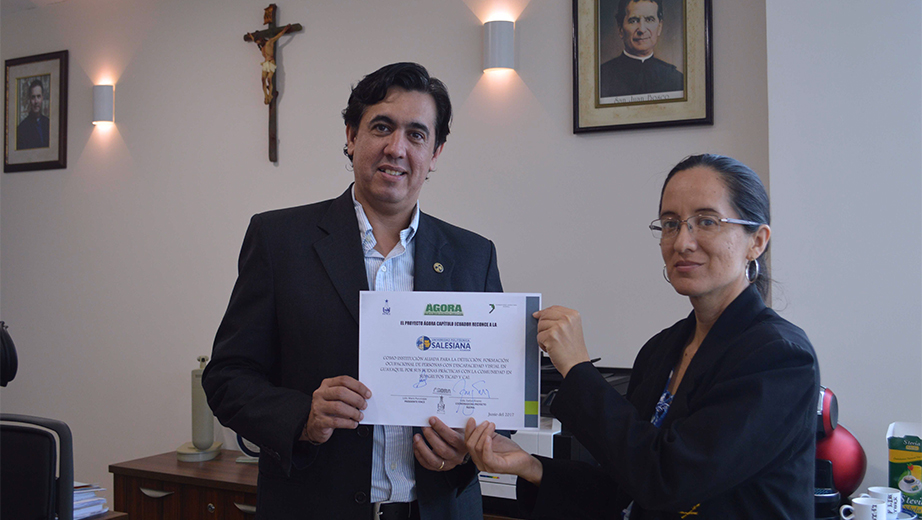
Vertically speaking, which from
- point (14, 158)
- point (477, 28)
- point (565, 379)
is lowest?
point (565, 379)

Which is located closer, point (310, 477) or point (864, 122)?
point (310, 477)

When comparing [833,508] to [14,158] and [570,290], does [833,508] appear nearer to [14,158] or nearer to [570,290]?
[570,290]

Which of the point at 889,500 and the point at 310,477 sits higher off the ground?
the point at 310,477

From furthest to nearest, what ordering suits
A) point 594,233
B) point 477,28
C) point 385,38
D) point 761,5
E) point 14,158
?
point 14,158
point 385,38
point 477,28
point 594,233
point 761,5

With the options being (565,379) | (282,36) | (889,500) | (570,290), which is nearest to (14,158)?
(282,36)

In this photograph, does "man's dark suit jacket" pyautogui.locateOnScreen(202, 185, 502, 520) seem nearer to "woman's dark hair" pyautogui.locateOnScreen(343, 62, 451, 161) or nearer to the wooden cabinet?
"woman's dark hair" pyautogui.locateOnScreen(343, 62, 451, 161)

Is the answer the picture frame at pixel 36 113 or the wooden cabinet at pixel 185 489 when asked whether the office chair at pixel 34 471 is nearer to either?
the wooden cabinet at pixel 185 489

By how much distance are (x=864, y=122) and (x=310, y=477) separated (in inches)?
75.9

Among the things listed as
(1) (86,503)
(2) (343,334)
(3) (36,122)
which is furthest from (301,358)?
(3) (36,122)

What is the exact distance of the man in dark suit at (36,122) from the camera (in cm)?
468

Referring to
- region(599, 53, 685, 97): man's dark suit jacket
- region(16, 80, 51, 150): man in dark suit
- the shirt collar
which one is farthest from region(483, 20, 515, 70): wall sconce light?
region(16, 80, 51, 150): man in dark suit

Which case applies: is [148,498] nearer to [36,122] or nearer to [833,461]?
[36,122]

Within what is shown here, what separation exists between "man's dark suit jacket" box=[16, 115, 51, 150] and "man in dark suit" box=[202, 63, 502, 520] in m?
3.74

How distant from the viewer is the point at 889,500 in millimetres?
2160
